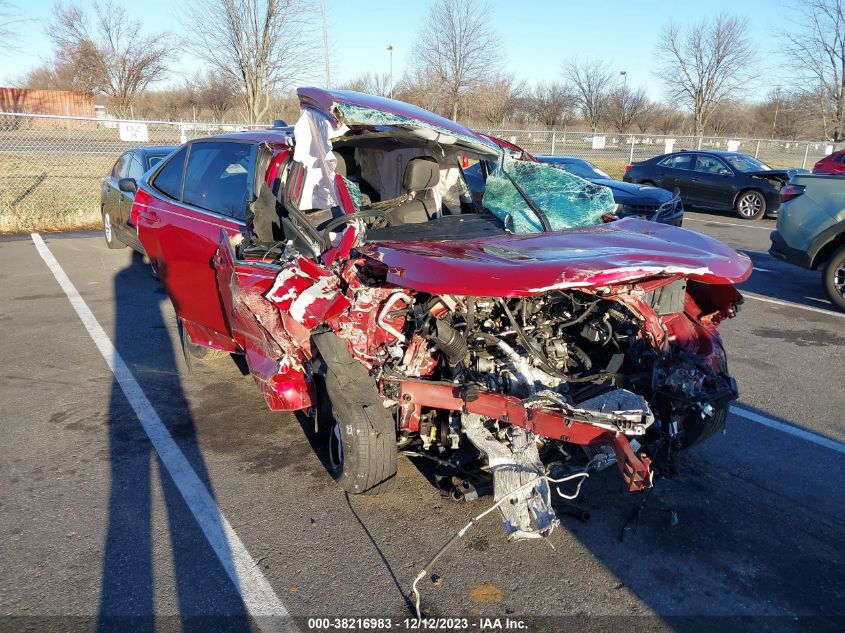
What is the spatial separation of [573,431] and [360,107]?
7.33ft

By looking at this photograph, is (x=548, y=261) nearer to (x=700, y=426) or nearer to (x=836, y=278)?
(x=700, y=426)

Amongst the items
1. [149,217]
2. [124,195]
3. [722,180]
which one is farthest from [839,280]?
[124,195]

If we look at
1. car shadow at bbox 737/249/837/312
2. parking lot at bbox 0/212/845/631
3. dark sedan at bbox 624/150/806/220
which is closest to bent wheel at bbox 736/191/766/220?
dark sedan at bbox 624/150/806/220

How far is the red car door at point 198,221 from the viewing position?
456 cm

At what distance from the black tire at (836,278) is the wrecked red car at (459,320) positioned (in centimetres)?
463

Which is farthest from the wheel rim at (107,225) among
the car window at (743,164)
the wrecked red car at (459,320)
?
the car window at (743,164)

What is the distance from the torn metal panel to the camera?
297 centimetres

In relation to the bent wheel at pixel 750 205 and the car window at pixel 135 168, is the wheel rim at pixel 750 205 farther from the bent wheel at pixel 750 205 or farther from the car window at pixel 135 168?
the car window at pixel 135 168

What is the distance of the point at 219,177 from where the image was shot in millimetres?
4910

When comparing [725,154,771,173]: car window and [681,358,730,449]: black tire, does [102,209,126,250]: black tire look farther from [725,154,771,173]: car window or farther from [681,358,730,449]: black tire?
[725,154,771,173]: car window

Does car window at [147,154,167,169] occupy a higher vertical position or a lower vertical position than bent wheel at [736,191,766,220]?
higher

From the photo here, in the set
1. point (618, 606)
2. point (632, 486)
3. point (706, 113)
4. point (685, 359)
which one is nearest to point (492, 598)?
point (618, 606)

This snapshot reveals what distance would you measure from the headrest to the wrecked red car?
0.02 metres

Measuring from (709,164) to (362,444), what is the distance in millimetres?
15382
